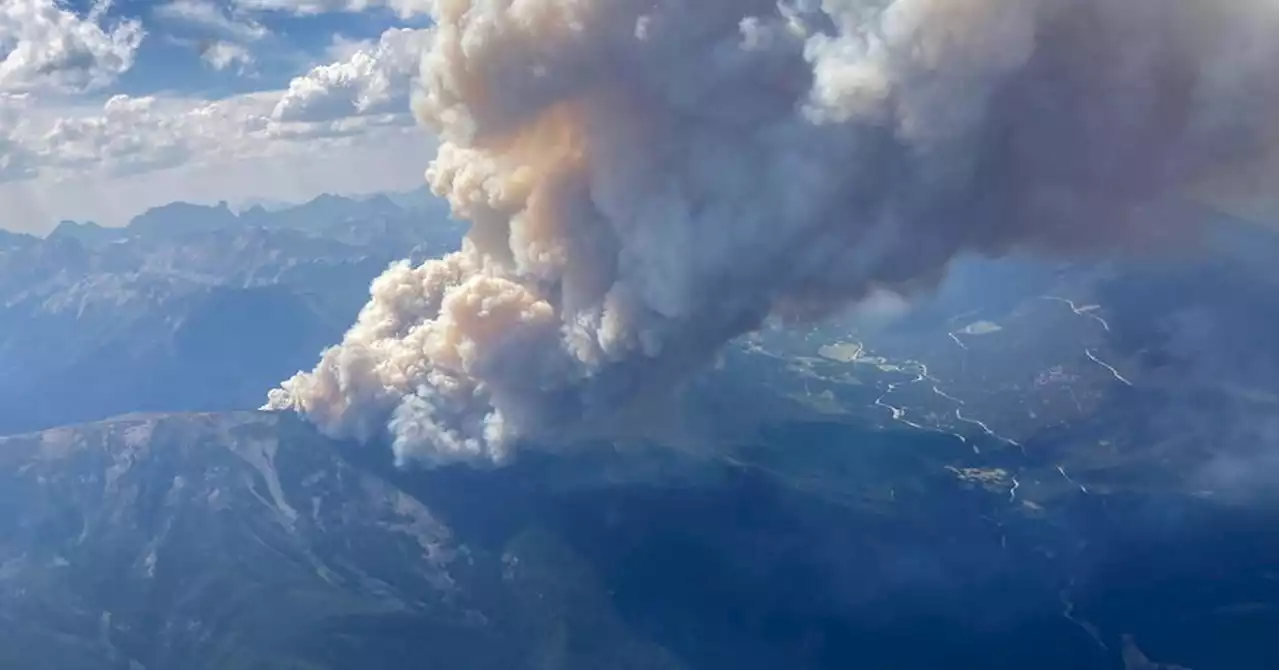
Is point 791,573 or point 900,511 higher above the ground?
point 900,511

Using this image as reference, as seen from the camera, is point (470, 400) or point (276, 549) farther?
point (276, 549)

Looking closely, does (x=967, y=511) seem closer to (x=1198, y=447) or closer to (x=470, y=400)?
(x=1198, y=447)

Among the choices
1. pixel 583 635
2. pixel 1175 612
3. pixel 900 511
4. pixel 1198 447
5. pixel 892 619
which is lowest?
pixel 583 635

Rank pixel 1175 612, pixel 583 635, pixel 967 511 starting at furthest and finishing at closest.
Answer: pixel 967 511
pixel 583 635
pixel 1175 612

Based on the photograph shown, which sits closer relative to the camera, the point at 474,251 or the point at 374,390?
the point at 474,251

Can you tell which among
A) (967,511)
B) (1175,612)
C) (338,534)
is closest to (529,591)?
(338,534)

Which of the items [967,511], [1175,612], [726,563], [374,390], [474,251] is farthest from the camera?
[374,390]

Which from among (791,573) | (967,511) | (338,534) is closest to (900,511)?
(967,511)

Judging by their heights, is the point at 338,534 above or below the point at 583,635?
above

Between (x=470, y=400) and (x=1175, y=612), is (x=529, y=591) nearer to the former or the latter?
(x=470, y=400)
